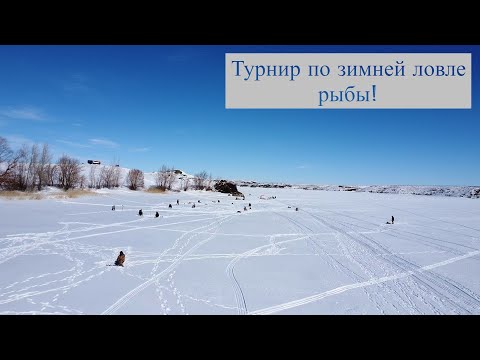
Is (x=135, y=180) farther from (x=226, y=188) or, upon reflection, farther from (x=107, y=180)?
(x=226, y=188)

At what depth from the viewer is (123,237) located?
1005 cm

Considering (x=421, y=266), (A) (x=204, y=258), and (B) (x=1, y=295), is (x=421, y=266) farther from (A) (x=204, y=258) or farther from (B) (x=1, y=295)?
(B) (x=1, y=295)

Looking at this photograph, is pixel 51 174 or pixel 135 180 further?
pixel 135 180

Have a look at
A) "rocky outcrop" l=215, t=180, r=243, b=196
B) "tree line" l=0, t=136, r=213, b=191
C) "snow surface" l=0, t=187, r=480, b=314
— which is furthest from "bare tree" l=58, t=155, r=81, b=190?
"snow surface" l=0, t=187, r=480, b=314

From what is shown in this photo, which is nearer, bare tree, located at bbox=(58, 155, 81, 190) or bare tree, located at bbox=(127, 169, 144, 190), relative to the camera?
bare tree, located at bbox=(58, 155, 81, 190)

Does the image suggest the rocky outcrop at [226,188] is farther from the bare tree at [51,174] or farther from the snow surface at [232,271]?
the snow surface at [232,271]

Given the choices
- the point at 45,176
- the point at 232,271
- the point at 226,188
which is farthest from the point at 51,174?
the point at 232,271

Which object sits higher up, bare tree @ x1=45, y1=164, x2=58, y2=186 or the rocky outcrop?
bare tree @ x1=45, y1=164, x2=58, y2=186

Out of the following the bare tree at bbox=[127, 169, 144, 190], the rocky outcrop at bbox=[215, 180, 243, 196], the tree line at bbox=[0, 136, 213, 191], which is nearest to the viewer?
the tree line at bbox=[0, 136, 213, 191]

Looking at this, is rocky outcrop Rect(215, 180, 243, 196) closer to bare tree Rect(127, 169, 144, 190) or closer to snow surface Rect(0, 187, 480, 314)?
bare tree Rect(127, 169, 144, 190)

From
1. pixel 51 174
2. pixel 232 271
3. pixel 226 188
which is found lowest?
pixel 232 271

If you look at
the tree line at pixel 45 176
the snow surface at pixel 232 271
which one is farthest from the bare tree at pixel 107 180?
the snow surface at pixel 232 271
